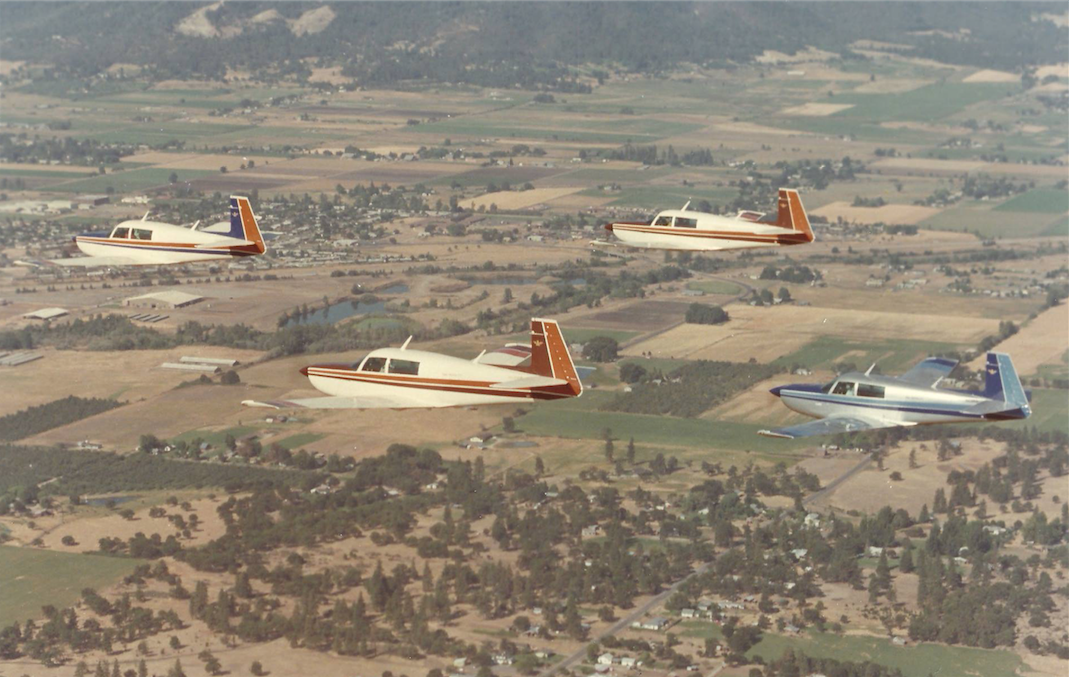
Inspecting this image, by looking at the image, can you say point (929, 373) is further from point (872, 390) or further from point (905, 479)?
point (905, 479)

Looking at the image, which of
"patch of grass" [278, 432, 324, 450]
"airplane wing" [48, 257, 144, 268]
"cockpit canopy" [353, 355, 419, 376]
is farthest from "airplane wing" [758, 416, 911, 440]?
"patch of grass" [278, 432, 324, 450]

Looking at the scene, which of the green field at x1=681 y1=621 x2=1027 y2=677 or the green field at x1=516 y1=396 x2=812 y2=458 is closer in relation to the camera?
the green field at x1=681 y1=621 x2=1027 y2=677

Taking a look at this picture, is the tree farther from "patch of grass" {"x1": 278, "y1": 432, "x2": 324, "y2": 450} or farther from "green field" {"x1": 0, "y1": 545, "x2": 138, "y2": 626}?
"green field" {"x1": 0, "y1": 545, "x2": 138, "y2": 626}

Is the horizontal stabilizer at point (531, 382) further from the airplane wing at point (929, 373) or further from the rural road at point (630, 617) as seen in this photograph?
the rural road at point (630, 617)

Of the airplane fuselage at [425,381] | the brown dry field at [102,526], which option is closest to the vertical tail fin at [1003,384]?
the airplane fuselage at [425,381]

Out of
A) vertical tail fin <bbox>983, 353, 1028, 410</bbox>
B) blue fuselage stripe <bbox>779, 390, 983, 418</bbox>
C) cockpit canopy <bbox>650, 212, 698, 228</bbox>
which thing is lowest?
blue fuselage stripe <bbox>779, 390, 983, 418</bbox>

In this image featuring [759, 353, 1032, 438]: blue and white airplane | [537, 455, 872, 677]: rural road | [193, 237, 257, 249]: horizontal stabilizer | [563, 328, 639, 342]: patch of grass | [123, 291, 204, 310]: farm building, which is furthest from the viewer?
[123, 291, 204, 310]: farm building
